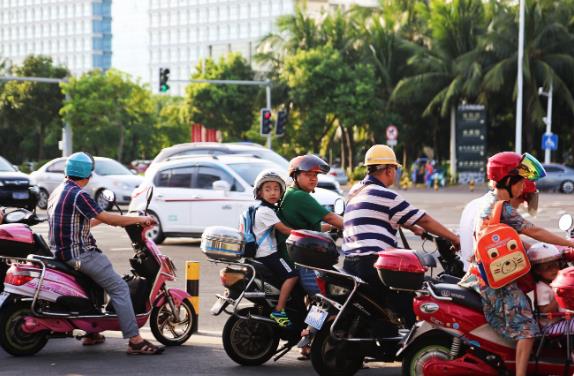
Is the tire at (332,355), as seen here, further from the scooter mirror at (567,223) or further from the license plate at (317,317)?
the scooter mirror at (567,223)

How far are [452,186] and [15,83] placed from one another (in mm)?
32256

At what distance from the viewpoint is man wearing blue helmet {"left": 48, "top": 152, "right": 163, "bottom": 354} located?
788cm

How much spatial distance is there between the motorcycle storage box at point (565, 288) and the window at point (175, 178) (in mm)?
11666

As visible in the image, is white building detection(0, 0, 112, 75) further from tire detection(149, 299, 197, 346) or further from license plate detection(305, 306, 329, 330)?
license plate detection(305, 306, 329, 330)

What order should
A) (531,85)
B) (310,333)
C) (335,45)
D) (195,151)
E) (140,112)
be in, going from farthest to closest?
(140,112)
(335,45)
(531,85)
(195,151)
(310,333)

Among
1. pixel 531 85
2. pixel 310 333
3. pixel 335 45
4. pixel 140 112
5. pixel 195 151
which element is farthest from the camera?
pixel 140 112

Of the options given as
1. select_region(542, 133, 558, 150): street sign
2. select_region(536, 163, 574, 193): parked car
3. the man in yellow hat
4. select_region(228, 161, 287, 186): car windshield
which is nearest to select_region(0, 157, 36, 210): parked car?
select_region(228, 161, 287, 186): car windshield

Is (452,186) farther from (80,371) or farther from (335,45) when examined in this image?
(80,371)

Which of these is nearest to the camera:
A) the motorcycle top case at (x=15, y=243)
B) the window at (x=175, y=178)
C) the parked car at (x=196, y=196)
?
the motorcycle top case at (x=15, y=243)

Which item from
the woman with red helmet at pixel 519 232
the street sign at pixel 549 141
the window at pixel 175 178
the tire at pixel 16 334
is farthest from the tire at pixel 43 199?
the street sign at pixel 549 141

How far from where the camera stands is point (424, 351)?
641 cm

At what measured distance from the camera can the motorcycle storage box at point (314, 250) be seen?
22.7ft

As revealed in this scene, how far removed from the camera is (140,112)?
65812 millimetres

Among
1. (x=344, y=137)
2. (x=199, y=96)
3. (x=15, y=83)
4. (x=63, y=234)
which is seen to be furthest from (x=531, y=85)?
(x=63, y=234)
